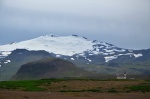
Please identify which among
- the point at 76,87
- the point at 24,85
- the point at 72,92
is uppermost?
the point at 24,85

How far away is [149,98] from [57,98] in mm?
16554

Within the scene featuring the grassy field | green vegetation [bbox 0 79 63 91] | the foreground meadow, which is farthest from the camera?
green vegetation [bbox 0 79 63 91]

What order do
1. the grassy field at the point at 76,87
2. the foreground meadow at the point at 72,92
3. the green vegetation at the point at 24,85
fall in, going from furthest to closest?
the green vegetation at the point at 24,85, the grassy field at the point at 76,87, the foreground meadow at the point at 72,92

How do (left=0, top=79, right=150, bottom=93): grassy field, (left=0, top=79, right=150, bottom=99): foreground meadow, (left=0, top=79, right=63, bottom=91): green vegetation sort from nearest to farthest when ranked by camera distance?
(left=0, top=79, right=150, bottom=99): foreground meadow, (left=0, top=79, right=150, bottom=93): grassy field, (left=0, top=79, right=63, bottom=91): green vegetation

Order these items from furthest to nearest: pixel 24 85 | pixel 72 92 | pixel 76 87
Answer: pixel 76 87 < pixel 24 85 < pixel 72 92

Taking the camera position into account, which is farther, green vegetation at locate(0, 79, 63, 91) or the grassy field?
green vegetation at locate(0, 79, 63, 91)

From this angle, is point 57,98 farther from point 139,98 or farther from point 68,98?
point 139,98

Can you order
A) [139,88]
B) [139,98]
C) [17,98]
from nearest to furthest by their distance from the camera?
[17,98]
[139,98]
[139,88]

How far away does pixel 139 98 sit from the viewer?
64.8 meters

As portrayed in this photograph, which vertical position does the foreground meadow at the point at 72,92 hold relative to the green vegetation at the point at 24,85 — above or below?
below

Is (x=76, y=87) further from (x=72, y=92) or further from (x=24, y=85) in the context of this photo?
(x=72, y=92)

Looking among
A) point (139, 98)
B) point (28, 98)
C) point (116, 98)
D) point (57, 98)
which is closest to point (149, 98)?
point (139, 98)

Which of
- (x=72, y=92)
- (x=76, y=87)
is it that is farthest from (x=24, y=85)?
(x=72, y=92)

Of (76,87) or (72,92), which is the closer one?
(72,92)
